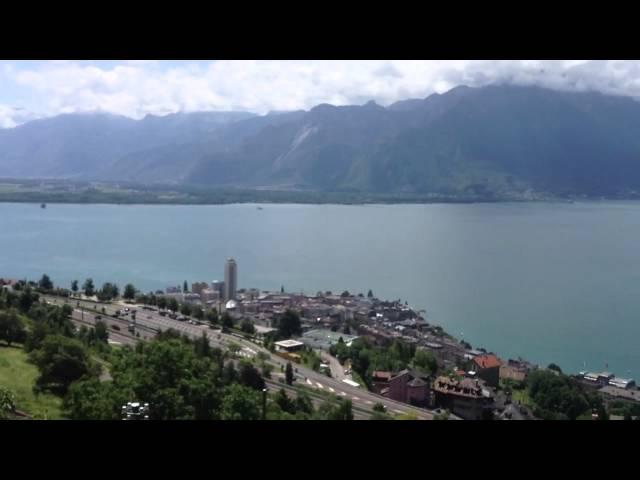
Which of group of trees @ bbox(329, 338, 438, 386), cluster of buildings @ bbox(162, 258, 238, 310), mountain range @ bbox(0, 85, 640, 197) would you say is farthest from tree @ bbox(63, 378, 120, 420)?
mountain range @ bbox(0, 85, 640, 197)

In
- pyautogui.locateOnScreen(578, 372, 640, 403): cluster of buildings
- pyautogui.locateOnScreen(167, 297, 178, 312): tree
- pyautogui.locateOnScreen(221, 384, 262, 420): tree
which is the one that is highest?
pyautogui.locateOnScreen(221, 384, 262, 420): tree

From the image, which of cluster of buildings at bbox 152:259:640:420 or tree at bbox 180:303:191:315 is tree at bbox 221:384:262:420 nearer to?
cluster of buildings at bbox 152:259:640:420

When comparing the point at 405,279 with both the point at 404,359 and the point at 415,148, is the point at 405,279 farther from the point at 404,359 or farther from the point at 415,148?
the point at 415,148

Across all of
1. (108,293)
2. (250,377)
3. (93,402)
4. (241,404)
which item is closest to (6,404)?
(93,402)

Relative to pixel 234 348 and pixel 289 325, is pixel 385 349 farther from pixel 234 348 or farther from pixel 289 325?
pixel 234 348

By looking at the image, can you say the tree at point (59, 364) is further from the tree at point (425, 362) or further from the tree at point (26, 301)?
the tree at point (425, 362)

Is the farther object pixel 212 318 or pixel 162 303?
pixel 162 303
